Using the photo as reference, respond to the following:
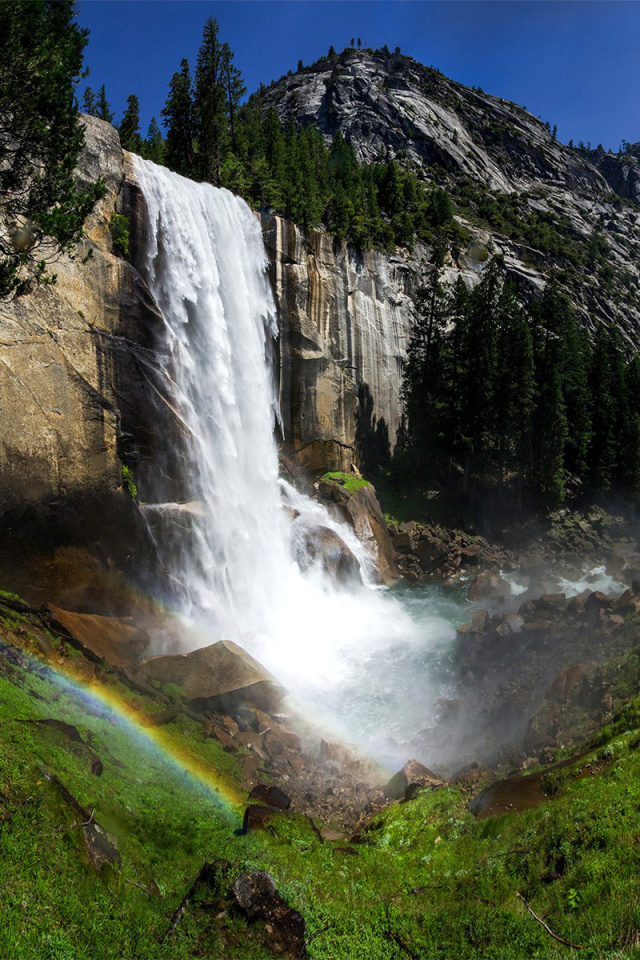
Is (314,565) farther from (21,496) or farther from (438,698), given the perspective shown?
(21,496)

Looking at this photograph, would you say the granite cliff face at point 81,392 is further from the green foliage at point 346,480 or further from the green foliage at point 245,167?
the green foliage at point 245,167

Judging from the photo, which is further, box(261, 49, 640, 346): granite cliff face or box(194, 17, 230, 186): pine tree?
box(261, 49, 640, 346): granite cliff face

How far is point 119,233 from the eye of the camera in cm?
2191

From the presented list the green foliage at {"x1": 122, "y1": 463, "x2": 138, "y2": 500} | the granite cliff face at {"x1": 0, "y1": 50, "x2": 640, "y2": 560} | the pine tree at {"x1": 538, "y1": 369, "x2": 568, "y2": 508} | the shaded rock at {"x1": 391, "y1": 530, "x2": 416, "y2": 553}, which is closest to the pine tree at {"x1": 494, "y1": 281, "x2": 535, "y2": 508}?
the pine tree at {"x1": 538, "y1": 369, "x2": 568, "y2": 508}

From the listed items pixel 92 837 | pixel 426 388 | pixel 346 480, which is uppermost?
pixel 426 388

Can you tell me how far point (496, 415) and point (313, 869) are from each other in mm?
40042

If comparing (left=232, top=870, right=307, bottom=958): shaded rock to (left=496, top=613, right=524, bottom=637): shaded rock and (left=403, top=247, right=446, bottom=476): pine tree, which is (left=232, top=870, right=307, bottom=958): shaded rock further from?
(left=403, top=247, right=446, bottom=476): pine tree

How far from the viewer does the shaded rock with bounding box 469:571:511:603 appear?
29406mm

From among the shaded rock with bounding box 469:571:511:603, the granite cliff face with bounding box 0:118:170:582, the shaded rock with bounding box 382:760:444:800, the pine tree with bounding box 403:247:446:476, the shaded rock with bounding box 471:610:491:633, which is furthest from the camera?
→ the pine tree with bounding box 403:247:446:476

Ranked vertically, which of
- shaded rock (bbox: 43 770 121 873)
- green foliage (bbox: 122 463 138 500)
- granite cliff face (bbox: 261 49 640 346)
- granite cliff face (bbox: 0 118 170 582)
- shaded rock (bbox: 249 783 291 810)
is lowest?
shaded rock (bbox: 249 783 291 810)

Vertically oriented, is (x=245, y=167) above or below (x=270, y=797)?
above

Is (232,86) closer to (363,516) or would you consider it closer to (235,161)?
(235,161)

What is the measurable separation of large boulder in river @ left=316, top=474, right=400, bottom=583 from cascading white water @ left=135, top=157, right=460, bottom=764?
218cm

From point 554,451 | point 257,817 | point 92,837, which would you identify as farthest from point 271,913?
point 554,451
